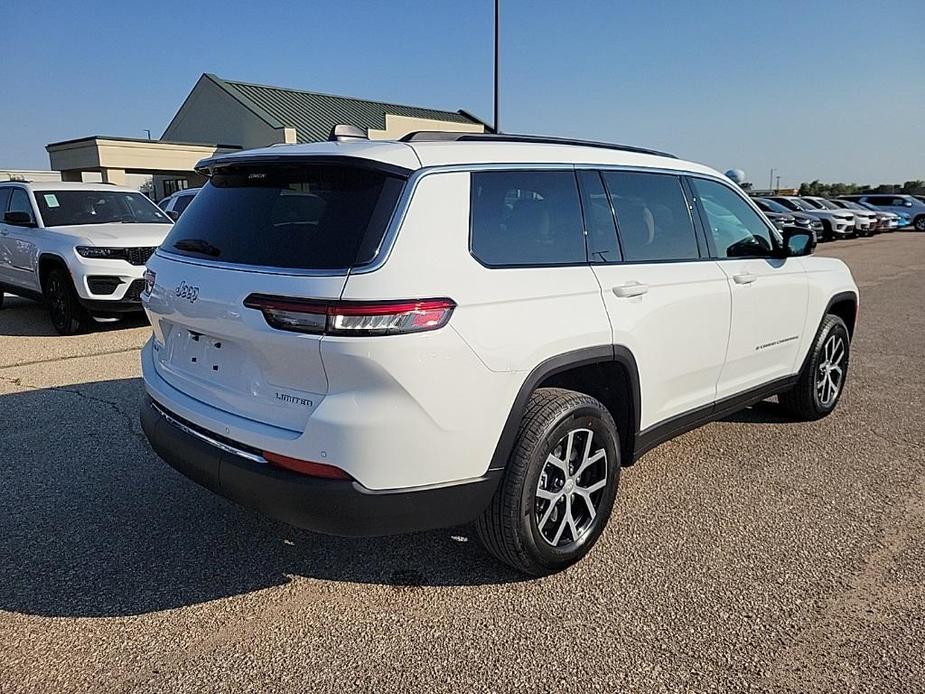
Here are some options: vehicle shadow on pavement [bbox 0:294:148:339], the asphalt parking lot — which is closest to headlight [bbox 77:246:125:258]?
vehicle shadow on pavement [bbox 0:294:148:339]

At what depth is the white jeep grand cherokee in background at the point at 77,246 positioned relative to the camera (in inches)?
314

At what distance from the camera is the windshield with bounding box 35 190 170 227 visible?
9031mm

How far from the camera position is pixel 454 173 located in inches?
108

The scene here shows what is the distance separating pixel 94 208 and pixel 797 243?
8498mm

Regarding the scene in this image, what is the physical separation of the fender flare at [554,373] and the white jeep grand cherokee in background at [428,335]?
10 mm

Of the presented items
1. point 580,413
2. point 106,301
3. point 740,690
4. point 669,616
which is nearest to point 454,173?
point 580,413

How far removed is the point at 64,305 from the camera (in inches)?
328

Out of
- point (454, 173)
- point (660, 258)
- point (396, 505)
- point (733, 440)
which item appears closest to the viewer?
point (396, 505)

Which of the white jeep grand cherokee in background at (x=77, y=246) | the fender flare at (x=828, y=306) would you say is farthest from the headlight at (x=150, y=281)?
the white jeep grand cherokee in background at (x=77, y=246)

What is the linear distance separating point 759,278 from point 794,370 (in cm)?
89

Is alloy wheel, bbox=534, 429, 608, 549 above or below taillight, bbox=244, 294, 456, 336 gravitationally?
below

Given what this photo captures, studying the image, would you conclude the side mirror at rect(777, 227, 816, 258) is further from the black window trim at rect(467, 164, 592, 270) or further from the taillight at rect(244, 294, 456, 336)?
the taillight at rect(244, 294, 456, 336)

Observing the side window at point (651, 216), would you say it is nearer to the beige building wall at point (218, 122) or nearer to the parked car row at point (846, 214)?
the parked car row at point (846, 214)

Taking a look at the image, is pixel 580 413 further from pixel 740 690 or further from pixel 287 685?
pixel 287 685
